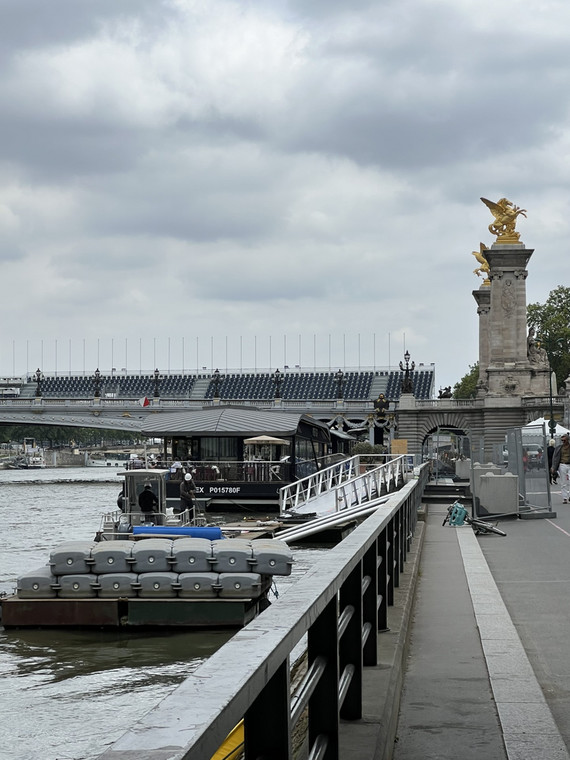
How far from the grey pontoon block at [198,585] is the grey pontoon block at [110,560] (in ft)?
3.28

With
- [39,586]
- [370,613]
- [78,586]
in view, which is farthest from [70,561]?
[370,613]

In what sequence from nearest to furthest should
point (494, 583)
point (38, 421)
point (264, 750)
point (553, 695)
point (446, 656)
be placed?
1. point (264, 750)
2. point (553, 695)
3. point (446, 656)
4. point (494, 583)
5. point (38, 421)

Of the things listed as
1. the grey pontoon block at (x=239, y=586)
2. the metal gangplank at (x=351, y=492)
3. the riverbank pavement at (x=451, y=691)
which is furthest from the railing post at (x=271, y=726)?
the metal gangplank at (x=351, y=492)

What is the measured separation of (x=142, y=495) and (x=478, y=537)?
1371cm

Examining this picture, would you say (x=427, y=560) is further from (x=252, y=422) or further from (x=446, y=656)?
(x=252, y=422)

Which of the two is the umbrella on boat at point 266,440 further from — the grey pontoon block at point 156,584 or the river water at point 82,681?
the grey pontoon block at point 156,584

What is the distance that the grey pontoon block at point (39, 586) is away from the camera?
19.4 meters

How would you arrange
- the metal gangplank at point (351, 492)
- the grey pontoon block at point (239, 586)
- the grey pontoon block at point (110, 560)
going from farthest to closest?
the metal gangplank at point (351, 492), the grey pontoon block at point (110, 560), the grey pontoon block at point (239, 586)

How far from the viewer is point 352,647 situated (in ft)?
19.3

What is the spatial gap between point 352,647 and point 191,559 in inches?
545

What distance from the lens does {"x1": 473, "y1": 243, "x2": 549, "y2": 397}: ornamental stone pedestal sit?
308 feet

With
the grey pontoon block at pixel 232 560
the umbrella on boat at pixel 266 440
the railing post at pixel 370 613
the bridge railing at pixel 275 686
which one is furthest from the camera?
the umbrella on boat at pixel 266 440

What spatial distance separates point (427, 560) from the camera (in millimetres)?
16719

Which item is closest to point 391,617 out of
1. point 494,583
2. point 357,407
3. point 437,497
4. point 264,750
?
point 494,583
